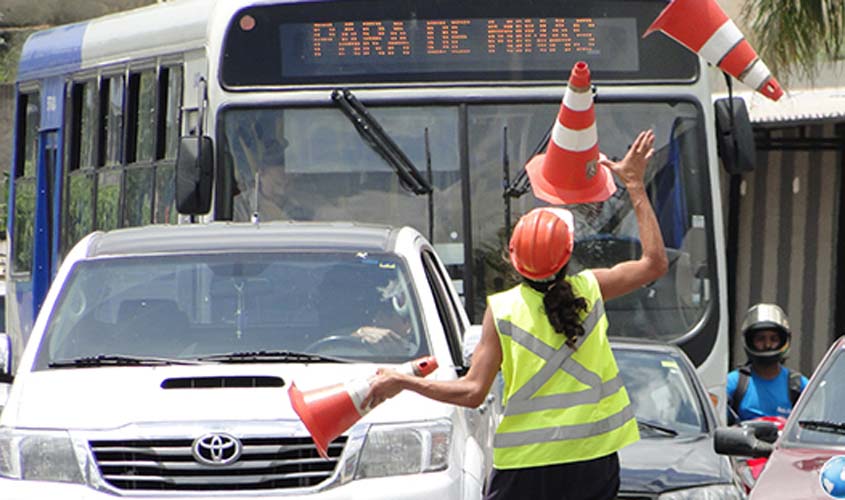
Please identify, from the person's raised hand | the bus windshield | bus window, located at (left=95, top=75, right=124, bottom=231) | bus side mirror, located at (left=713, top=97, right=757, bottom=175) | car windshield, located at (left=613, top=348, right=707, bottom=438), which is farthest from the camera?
bus window, located at (left=95, top=75, right=124, bottom=231)

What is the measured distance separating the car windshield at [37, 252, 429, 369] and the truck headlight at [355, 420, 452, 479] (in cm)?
66

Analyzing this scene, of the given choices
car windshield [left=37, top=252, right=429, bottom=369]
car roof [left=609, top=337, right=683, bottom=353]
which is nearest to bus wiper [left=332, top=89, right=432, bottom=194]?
car roof [left=609, top=337, right=683, bottom=353]

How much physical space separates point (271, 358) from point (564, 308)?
1.91 meters

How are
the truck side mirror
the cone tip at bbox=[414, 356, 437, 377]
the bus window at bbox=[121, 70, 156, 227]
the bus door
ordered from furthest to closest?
the bus door → the bus window at bbox=[121, 70, 156, 227] → the truck side mirror → the cone tip at bbox=[414, 356, 437, 377]

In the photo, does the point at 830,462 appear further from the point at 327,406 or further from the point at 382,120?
the point at 382,120

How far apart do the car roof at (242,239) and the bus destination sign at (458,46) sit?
9.27 feet

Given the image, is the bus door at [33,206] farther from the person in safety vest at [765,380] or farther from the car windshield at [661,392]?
the car windshield at [661,392]

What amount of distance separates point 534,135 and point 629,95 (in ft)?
1.90

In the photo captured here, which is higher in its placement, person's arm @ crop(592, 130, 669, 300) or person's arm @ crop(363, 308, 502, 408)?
person's arm @ crop(592, 130, 669, 300)

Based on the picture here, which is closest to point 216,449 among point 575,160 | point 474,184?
point 575,160

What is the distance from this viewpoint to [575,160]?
738cm

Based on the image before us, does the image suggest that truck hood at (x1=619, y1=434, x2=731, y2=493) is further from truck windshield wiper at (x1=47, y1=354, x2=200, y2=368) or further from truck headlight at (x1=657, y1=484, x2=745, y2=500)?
truck windshield wiper at (x1=47, y1=354, x2=200, y2=368)

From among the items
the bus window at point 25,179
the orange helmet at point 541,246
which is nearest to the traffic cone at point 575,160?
the orange helmet at point 541,246

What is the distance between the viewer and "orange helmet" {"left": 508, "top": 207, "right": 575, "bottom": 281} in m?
6.05
